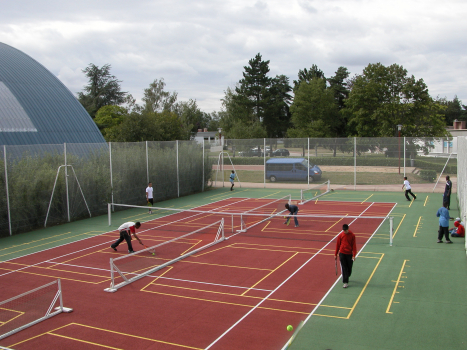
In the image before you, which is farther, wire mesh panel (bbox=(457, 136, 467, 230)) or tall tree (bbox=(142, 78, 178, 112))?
tall tree (bbox=(142, 78, 178, 112))

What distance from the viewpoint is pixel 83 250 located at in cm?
1620

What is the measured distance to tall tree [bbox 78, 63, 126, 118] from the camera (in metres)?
78.0

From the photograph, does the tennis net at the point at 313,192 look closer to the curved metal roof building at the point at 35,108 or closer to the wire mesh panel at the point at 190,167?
the wire mesh panel at the point at 190,167

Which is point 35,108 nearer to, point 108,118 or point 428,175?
point 428,175

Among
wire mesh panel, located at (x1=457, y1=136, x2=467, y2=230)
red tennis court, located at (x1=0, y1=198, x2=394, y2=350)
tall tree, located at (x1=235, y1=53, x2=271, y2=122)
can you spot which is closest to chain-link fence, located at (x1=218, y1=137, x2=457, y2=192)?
wire mesh panel, located at (x1=457, y1=136, x2=467, y2=230)

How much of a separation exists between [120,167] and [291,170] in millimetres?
15588

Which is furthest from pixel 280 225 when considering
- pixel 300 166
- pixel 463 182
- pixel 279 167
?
pixel 279 167

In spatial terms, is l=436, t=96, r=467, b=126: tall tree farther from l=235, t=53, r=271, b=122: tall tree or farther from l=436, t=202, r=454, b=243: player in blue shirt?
l=436, t=202, r=454, b=243: player in blue shirt

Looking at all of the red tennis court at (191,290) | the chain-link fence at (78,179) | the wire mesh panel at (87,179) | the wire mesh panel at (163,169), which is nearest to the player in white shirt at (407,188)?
the red tennis court at (191,290)

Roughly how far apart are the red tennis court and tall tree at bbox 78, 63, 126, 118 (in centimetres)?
6494

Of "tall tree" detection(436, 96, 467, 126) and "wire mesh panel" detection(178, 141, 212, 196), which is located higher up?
"tall tree" detection(436, 96, 467, 126)

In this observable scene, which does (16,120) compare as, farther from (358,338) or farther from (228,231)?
(358,338)

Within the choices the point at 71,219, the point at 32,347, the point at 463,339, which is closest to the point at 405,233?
the point at 463,339

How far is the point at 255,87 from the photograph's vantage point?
7200 centimetres
